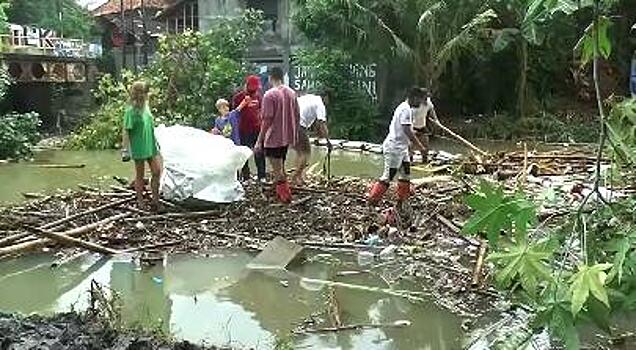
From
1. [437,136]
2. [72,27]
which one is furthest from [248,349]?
[72,27]

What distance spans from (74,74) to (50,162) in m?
12.9

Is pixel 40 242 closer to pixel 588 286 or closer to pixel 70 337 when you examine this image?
pixel 70 337

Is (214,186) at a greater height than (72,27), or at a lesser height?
lesser

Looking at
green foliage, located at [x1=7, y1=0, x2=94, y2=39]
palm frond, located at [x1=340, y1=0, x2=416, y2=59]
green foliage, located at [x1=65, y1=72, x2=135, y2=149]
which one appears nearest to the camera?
green foliage, located at [x1=65, y1=72, x2=135, y2=149]

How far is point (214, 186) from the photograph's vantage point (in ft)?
31.2

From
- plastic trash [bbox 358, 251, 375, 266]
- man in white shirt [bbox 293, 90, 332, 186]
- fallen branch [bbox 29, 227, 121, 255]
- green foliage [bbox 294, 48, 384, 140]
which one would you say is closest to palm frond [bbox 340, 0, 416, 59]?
green foliage [bbox 294, 48, 384, 140]

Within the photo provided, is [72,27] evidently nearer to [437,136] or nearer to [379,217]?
[437,136]

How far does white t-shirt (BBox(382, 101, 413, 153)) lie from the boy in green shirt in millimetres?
2691

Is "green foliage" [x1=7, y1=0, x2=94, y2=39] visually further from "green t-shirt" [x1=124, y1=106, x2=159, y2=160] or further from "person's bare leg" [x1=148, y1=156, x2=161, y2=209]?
"person's bare leg" [x1=148, y1=156, x2=161, y2=209]

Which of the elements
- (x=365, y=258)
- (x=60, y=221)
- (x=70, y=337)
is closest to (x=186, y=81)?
(x=60, y=221)

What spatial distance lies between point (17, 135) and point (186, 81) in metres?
5.22

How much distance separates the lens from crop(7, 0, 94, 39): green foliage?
36.1 m

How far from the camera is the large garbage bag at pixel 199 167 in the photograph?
31.0 feet

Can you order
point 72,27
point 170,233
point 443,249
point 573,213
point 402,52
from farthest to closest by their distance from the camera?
→ point 72,27
point 402,52
point 170,233
point 443,249
point 573,213
